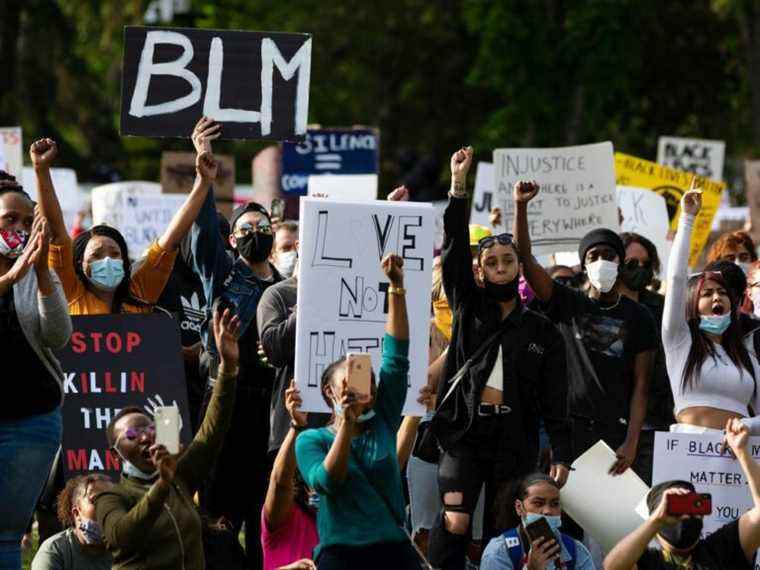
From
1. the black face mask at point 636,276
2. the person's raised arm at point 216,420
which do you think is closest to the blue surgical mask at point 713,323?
the black face mask at point 636,276

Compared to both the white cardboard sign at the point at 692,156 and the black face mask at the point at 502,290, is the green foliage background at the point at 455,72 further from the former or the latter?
the black face mask at the point at 502,290

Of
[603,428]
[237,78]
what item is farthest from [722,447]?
[237,78]

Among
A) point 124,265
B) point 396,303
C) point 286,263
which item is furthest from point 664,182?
point 396,303

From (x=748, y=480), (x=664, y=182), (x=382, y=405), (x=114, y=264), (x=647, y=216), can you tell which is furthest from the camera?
Result: (x=664, y=182)

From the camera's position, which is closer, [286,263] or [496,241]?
[496,241]

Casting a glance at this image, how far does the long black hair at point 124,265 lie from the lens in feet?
28.7

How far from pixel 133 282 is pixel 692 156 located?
9.44 meters

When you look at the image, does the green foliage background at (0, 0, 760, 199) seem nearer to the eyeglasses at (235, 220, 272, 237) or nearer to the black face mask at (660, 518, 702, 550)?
the eyeglasses at (235, 220, 272, 237)

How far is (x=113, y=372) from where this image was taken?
8.68 metres

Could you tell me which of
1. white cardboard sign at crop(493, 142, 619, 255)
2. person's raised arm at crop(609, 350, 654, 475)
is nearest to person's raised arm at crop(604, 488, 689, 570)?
person's raised arm at crop(609, 350, 654, 475)

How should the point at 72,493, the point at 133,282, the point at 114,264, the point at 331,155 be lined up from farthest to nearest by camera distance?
the point at 331,155 → the point at 133,282 → the point at 114,264 → the point at 72,493

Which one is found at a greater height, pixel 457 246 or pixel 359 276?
pixel 457 246

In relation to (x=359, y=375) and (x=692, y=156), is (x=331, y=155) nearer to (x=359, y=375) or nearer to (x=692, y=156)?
(x=692, y=156)

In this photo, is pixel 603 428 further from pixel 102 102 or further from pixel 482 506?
pixel 102 102
